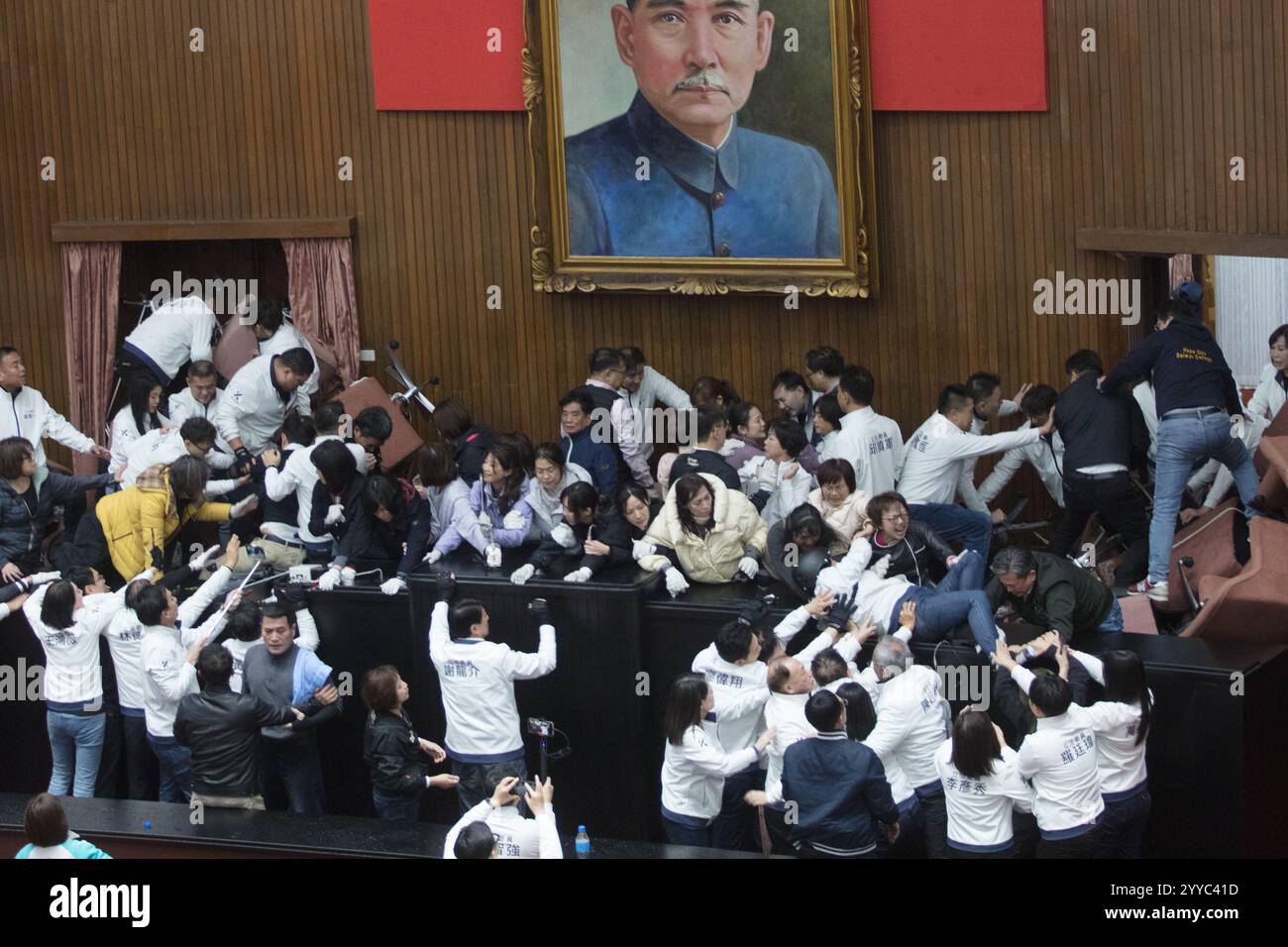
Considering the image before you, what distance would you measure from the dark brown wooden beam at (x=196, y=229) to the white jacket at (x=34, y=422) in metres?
1.73

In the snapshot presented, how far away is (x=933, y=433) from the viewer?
9180 millimetres

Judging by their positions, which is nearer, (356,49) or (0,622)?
(0,622)

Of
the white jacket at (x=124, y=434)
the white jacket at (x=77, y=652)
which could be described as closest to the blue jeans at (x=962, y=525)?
the white jacket at (x=77, y=652)

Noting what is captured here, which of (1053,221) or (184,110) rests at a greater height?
(184,110)

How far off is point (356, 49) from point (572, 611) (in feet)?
15.7

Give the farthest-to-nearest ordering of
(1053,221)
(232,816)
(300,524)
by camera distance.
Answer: (1053,221), (300,524), (232,816)

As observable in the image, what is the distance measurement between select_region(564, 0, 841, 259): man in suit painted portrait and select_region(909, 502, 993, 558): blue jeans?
7.76ft

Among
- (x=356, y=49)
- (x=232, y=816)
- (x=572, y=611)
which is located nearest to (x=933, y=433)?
(x=572, y=611)

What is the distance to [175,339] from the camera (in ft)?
37.3

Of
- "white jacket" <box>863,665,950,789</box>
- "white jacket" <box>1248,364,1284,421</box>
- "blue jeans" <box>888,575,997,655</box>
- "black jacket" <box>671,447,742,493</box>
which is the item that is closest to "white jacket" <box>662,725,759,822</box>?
"white jacket" <box>863,665,950,789</box>

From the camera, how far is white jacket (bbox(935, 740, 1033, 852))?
6965 millimetres

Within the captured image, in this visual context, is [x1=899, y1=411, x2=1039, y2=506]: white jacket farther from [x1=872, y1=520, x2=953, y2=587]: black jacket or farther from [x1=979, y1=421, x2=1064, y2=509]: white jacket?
[x1=872, y1=520, x2=953, y2=587]: black jacket

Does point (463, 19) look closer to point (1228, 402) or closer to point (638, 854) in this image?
point (1228, 402)

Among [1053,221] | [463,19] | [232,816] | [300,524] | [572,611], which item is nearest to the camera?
[232,816]
